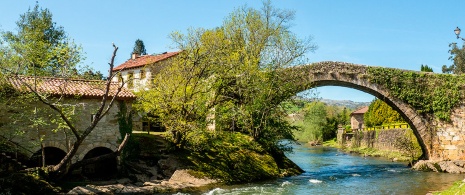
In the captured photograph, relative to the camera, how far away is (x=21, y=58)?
1536 centimetres

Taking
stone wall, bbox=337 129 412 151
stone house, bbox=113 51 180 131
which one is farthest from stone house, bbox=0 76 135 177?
stone wall, bbox=337 129 412 151

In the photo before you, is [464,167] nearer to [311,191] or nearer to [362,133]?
[311,191]

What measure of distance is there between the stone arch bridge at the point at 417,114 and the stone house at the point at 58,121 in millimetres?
11662

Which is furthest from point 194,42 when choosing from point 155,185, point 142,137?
point 155,185

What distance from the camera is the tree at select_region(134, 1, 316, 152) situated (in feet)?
66.5

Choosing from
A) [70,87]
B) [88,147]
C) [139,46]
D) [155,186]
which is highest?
[139,46]

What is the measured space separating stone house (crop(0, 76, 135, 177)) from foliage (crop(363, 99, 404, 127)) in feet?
111

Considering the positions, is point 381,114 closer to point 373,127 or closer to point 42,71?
point 373,127

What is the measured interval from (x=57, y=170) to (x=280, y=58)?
1378 centimetres

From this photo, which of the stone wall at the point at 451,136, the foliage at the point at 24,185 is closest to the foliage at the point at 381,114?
the stone wall at the point at 451,136

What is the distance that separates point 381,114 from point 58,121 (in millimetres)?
39498

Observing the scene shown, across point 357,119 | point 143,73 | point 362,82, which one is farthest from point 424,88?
point 357,119

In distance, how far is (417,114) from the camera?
26.2 m

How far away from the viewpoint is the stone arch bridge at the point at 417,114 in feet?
84.3
